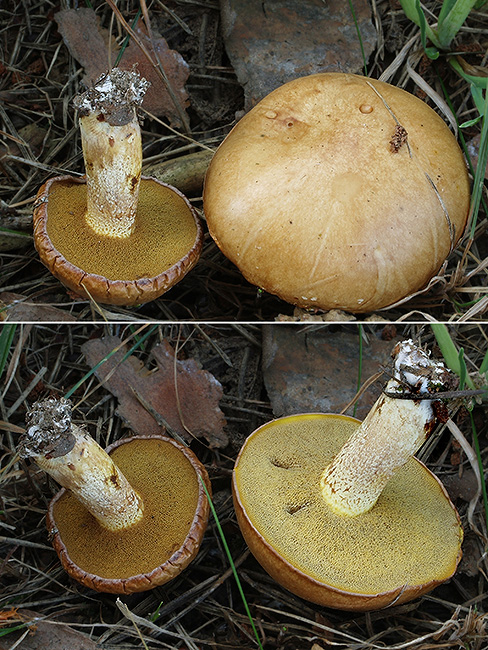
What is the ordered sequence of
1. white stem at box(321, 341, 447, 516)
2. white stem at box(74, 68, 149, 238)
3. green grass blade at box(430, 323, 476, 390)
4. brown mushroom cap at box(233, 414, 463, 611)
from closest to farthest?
white stem at box(321, 341, 447, 516) < brown mushroom cap at box(233, 414, 463, 611) < white stem at box(74, 68, 149, 238) < green grass blade at box(430, 323, 476, 390)

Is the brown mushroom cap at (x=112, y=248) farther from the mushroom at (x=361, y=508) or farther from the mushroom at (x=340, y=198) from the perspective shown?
the mushroom at (x=361, y=508)

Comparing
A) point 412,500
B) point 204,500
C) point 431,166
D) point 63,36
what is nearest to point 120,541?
point 204,500

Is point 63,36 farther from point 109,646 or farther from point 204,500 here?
point 109,646

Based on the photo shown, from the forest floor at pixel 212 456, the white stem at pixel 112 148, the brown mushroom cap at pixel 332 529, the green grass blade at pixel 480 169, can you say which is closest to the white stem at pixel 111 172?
the white stem at pixel 112 148

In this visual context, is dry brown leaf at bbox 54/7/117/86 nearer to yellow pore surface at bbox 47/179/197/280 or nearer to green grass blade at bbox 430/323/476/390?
yellow pore surface at bbox 47/179/197/280

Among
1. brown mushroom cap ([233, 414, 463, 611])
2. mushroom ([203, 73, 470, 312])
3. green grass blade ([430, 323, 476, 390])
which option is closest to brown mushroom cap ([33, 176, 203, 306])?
mushroom ([203, 73, 470, 312])

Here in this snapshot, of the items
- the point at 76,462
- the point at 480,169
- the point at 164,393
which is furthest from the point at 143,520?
the point at 480,169
